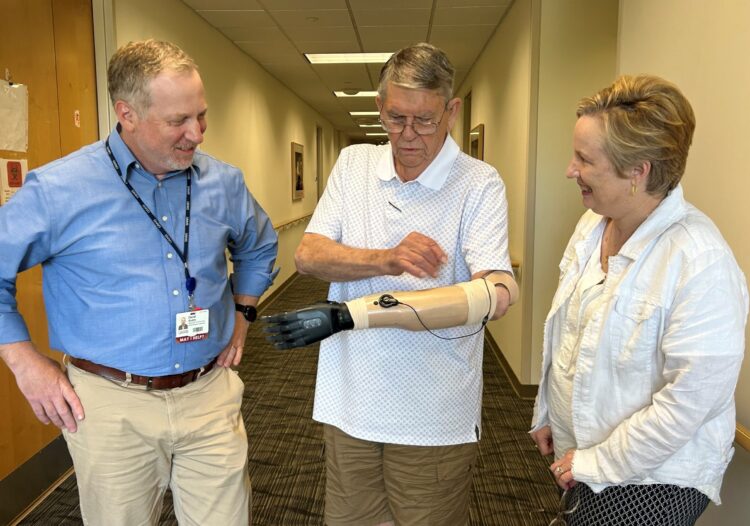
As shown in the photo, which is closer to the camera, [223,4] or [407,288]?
[407,288]

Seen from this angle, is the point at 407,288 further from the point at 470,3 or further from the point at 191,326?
the point at 470,3

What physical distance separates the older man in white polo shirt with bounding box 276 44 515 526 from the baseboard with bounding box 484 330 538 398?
2.54 metres

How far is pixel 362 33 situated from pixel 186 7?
157 cm

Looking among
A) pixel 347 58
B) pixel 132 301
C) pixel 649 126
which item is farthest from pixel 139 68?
pixel 347 58

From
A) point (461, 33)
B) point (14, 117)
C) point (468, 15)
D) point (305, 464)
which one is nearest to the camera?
point (14, 117)

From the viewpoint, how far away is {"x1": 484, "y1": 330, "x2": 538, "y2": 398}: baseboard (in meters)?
4.02

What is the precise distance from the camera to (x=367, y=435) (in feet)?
4.92

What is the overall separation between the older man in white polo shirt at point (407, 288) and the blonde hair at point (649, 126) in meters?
0.31

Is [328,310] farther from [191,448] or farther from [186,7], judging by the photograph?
[186,7]

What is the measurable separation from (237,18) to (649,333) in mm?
4528

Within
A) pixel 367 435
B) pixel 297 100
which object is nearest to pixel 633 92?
pixel 367 435

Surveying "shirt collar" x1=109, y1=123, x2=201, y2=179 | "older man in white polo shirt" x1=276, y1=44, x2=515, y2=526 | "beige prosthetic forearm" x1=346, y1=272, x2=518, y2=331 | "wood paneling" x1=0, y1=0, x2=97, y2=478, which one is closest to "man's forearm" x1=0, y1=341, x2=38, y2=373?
"shirt collar" x1=109, y1=123, x2=201, y2=179

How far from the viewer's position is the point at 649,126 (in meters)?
1.19

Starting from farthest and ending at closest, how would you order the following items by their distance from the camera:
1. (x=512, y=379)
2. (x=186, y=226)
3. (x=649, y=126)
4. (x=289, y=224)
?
(x=289, y=224) → (x=512, y=379) → (x=186, y=226) → (x=649, y=126)
